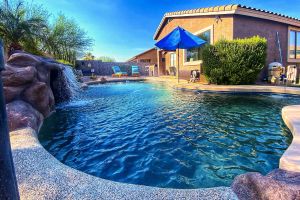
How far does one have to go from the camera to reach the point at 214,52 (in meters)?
10.5

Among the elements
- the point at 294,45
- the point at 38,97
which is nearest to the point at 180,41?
the point at 38,97

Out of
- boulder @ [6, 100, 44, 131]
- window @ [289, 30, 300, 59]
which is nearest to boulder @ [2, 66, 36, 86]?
boulder @ [6, 100, 44, 131]

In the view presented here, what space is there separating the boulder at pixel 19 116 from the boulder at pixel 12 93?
0.58ft

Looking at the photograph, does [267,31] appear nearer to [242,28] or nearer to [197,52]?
[242,28]

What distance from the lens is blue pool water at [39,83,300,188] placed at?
109 inches

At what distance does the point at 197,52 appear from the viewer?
14.4 meters

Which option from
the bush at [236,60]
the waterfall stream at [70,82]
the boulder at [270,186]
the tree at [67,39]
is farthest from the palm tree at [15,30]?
the boulder at [270,186]

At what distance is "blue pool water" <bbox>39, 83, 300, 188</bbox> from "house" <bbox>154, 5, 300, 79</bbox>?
7.13 metres

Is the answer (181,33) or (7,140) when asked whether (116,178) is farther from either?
(181,33)

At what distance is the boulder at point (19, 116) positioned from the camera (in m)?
3.92

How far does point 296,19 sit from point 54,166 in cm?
1676

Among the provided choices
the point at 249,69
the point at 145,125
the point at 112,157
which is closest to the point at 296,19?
the point at 249,69

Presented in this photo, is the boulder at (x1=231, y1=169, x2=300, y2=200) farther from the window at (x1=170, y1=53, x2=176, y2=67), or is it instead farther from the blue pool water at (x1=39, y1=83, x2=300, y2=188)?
the window at (x1=170, y1=53, x2=176, y2=67)

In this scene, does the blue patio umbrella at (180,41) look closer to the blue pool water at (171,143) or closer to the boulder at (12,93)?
the blue pool water at (171,143)
